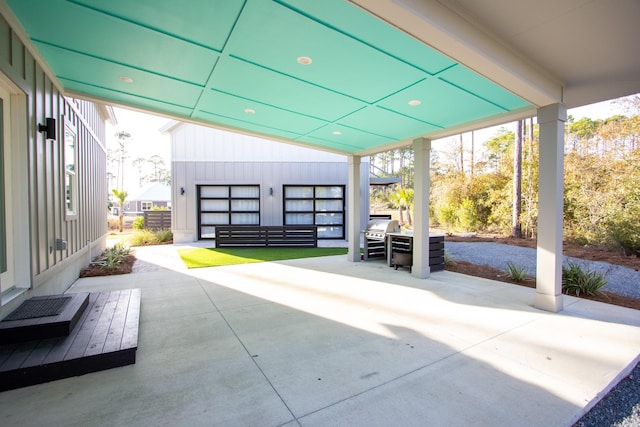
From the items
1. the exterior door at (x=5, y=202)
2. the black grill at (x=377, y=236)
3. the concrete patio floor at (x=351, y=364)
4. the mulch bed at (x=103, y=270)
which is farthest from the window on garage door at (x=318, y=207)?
the exterior door at (x=5, y=202)

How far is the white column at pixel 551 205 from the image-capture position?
3766mm

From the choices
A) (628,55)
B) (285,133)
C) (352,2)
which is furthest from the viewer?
(285,133)

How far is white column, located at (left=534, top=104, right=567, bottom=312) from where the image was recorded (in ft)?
12.4

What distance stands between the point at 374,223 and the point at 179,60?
221 inches

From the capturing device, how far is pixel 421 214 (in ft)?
18.9

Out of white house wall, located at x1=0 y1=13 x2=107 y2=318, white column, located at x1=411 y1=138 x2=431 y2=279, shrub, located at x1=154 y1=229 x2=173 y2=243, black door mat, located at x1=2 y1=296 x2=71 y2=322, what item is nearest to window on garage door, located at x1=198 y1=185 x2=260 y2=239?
shrub, located at x1=154 y1=229 x2=173 y2=243

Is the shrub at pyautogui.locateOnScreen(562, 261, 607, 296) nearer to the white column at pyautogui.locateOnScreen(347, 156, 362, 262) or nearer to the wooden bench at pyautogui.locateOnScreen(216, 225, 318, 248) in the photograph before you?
the white column at pyautogui.locateOnScreen(347, 156, 362, 262)

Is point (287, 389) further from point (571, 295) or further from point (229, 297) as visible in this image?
point (571, 295)

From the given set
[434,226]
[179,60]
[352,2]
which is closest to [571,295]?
[352,2]

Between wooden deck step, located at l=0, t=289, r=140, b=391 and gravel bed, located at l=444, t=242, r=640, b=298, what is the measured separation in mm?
7183

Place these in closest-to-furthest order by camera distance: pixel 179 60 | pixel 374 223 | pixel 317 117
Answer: pixel 179 60 → pixel 317 117 → pixel 374 223

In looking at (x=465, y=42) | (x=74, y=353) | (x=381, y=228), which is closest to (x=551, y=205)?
(x=465, y=42)

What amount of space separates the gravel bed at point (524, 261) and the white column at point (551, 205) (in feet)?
7.10

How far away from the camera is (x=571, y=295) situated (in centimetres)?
464
